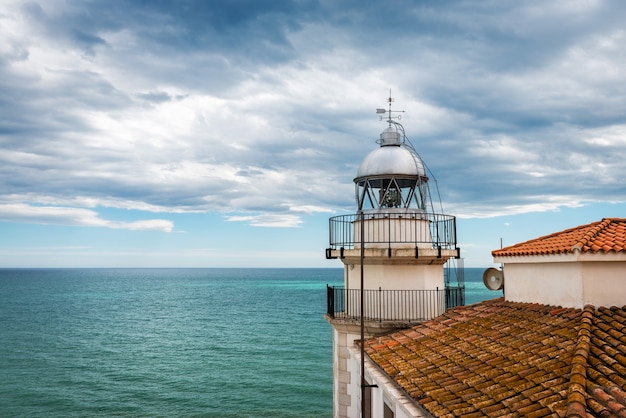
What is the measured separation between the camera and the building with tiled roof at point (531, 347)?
780 cm

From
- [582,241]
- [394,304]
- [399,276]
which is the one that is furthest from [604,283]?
[394,304]

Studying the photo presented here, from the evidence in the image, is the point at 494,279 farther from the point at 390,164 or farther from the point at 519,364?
the point at 519,364

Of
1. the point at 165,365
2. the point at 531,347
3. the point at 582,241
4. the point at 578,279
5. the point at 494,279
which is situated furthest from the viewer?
the point at 165,365

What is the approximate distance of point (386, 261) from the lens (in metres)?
17.2

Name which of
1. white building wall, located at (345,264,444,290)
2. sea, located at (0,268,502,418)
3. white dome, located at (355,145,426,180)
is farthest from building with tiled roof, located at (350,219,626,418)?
sea, located at (0,268,502,418)

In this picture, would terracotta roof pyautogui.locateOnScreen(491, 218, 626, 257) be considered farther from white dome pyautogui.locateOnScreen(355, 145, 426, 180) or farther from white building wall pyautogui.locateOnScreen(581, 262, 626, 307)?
white dome pyautogui.locateOnScreen(355, 145, 426, 180)

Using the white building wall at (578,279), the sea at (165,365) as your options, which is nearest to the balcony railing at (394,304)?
the white building wall at (578,279)

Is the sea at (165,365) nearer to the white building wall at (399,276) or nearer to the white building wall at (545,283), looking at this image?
the white building wall at (399,276)

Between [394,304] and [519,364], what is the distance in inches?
313

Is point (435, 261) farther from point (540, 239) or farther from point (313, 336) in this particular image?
point (313, 336)

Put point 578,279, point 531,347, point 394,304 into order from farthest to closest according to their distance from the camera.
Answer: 1. point 394,304
2. point 578,279
3. point 531,347

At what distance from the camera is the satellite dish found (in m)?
15.5

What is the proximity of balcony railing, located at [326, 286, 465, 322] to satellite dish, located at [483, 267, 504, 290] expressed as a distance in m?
2.32

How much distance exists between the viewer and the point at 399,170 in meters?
17.6
